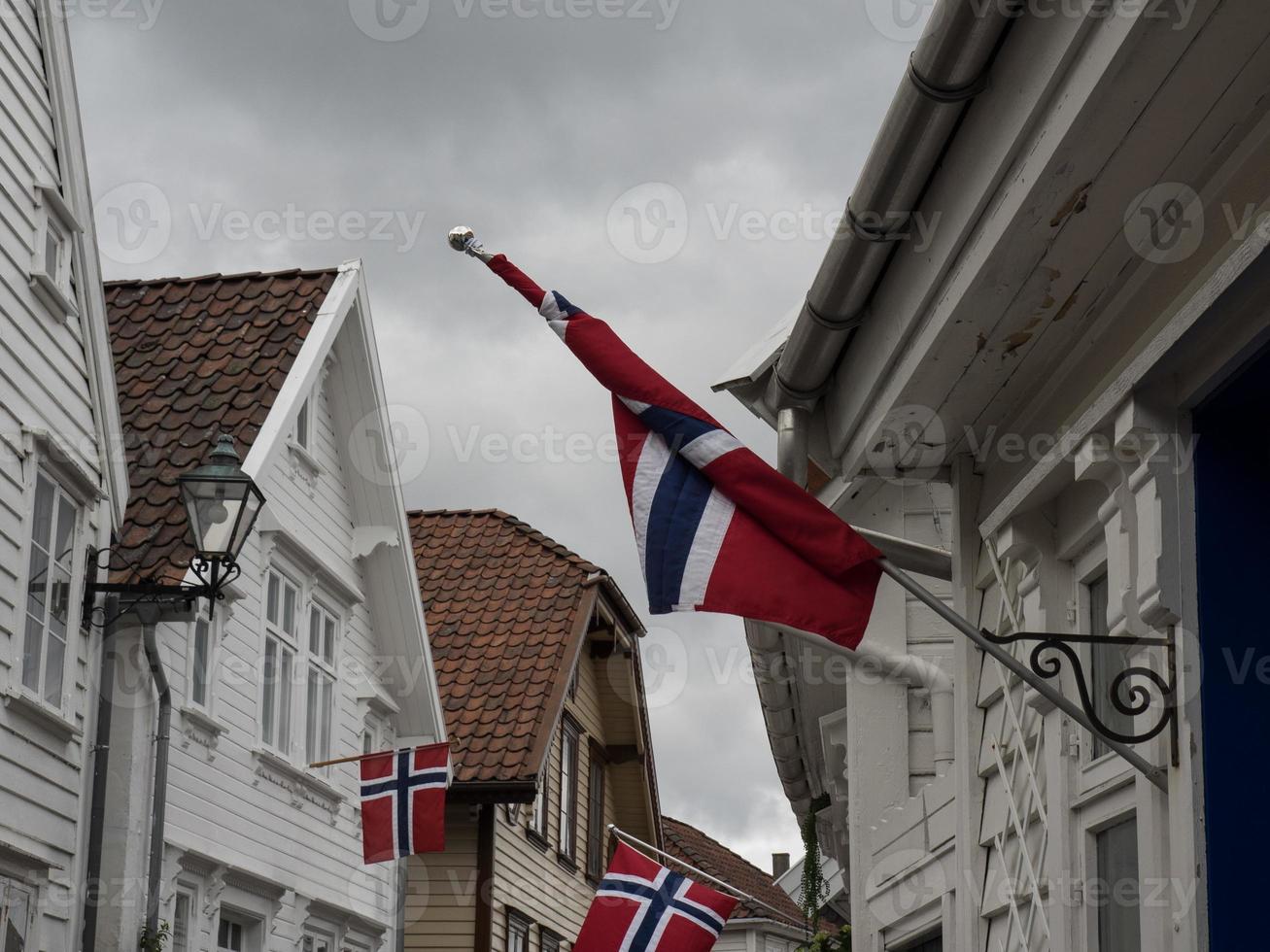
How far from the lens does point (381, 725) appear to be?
640 inches

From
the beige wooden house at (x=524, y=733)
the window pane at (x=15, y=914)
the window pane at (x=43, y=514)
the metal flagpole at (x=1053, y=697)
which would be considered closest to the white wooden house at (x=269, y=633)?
the window pane at (x=43, y=514)

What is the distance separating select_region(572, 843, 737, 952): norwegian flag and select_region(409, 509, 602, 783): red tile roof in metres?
Answer: 4.18

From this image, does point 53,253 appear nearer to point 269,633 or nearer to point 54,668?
point 54,668

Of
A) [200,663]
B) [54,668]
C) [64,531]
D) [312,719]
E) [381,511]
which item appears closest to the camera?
[54,668]

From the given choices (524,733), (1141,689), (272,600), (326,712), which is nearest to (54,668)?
(272,600)

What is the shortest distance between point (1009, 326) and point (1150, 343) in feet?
2.65

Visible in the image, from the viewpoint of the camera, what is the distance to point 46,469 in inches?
394

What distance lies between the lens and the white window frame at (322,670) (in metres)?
14.2

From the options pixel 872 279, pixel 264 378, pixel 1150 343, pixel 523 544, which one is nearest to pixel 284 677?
pixel 264 378

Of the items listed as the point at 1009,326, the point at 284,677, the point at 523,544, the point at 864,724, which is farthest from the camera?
the point at 523,544

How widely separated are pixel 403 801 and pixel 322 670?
2104 mm

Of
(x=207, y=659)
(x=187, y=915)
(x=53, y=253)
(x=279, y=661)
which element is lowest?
(x=187, y=915)

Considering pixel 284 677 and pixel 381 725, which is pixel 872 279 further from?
pixel 381 725

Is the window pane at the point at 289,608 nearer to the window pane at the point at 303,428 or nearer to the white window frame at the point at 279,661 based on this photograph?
the white window frame at the point at 279,661
